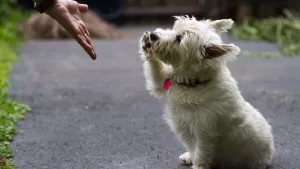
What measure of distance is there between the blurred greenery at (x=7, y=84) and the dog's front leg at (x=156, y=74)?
1.03 m

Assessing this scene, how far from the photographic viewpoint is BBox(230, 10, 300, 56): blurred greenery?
9084mm

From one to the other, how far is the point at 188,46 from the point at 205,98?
320 mm

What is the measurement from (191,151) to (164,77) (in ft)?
1.60

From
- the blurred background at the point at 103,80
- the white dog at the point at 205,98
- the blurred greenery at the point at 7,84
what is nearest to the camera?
the white dog at the point at 205,98

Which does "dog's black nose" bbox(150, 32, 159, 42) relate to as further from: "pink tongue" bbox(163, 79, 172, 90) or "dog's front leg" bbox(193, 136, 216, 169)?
"dog's front leg" bbox(193, 136, 216, 169)

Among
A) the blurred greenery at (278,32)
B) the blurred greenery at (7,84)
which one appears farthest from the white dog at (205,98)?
the blurred greenery at (278,32)

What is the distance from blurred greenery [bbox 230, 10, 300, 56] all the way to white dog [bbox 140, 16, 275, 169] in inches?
222

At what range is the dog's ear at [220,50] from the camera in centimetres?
298

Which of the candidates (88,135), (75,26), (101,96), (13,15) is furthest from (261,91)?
(13,15)

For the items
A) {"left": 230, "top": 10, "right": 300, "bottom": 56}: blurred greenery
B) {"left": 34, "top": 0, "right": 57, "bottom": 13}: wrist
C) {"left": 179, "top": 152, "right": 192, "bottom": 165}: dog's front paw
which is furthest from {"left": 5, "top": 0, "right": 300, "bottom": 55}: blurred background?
{"left": 34, "top": 0, "right": 57, "bottom": 13}: wrist

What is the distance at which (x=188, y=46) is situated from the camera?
3.09 m

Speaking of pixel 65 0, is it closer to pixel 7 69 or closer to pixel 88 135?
pixel 88 135

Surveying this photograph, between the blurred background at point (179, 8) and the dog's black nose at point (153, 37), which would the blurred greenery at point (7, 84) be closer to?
the dog's black nose at point (153, 37)

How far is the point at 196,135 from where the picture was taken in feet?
10.2
